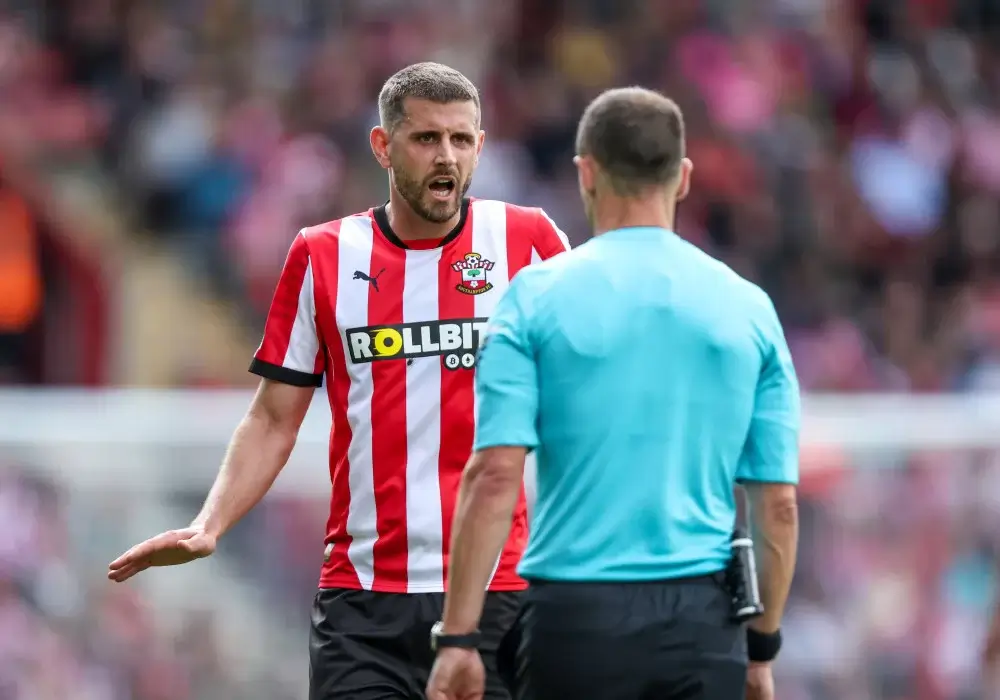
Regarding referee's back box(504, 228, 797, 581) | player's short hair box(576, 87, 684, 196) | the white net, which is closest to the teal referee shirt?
referee's back box(504, 228, 797, 581)

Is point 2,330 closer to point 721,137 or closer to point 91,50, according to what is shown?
point 91,50

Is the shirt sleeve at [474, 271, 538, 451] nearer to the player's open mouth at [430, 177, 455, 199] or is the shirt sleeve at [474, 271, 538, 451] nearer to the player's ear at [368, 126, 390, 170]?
the player's open mouth at [430, 177, 455, 199]

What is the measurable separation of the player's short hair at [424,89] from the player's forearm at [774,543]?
138cm

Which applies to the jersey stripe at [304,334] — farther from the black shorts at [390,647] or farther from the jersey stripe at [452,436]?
the black shorts at [390,647]

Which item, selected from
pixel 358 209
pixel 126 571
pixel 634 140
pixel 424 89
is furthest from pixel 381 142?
pixel 358 209

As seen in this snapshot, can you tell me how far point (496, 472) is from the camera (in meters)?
3.49

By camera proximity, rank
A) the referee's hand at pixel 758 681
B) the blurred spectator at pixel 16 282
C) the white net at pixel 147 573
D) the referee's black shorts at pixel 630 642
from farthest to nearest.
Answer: the blurred spectator at pixel 16 282, the white net at pixel 147 573, the referee's hand at pixel 758 681, the referee's black shorts at pixel 630 642

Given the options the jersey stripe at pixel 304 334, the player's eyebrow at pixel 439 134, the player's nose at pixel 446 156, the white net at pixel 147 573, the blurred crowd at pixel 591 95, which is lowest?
the white net at pixel 147 573

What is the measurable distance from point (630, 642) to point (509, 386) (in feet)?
1.85

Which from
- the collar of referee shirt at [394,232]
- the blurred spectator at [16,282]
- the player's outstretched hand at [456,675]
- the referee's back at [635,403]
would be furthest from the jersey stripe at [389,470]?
→ the blurred spectator at [16,282]

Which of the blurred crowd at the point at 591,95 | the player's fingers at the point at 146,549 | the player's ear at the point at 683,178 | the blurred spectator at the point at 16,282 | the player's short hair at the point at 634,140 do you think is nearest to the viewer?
the player's short hair at the point at 634,140

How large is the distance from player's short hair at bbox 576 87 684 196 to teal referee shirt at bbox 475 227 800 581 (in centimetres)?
13

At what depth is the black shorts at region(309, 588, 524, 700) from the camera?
435cm

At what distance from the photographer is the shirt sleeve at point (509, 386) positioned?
3457mm
